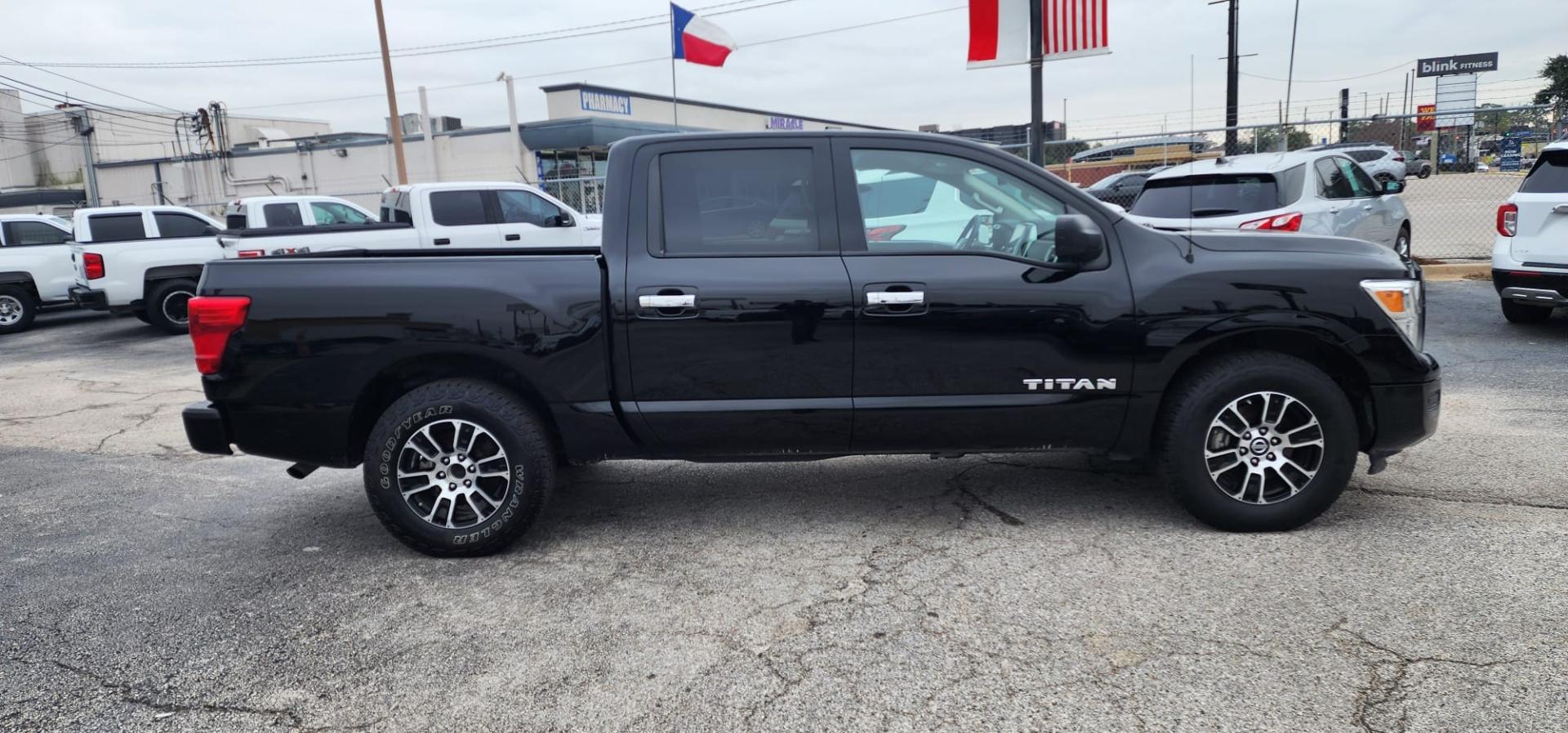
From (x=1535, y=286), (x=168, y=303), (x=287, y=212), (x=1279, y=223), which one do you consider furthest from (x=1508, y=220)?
(x=287, y=212)

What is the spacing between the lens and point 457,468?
13.8ft

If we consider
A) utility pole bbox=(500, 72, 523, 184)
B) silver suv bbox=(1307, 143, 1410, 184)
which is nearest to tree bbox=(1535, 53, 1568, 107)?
silver suv bbox=(1307, 143, 1410, 184)

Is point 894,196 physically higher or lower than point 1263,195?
higher

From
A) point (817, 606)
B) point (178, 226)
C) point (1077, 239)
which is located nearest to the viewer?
point (817, 606)

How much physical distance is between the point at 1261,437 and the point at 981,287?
1.31m

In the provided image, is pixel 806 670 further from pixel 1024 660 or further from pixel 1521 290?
pixel 1521 290

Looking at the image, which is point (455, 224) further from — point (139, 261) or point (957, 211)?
point (957, 211)

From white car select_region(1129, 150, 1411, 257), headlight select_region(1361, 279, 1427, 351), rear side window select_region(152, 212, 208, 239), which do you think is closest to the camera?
headlight select_region(1361, 279, 1427, 351)

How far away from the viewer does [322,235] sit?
39.3 ft

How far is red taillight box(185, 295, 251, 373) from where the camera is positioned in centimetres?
413

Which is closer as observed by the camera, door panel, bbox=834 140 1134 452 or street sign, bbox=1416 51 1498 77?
door panel, bbox=834 140 1134 452

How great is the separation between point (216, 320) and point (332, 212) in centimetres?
1234

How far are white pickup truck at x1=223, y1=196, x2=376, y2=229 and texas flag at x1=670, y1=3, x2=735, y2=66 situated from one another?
631 cm

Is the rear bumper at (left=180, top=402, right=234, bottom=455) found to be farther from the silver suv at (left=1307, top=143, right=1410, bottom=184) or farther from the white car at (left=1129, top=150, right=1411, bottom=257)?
the silver suv at (left=1307, top=143, right=1410, bottom=184)
